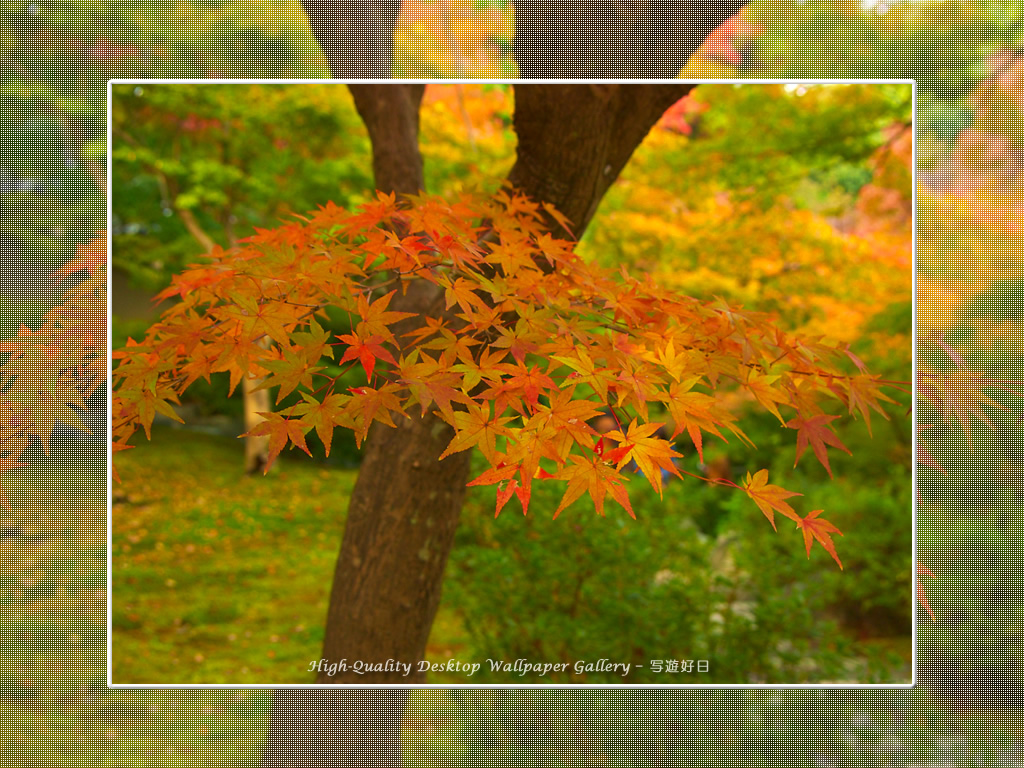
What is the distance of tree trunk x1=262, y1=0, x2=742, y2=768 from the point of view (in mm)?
1481

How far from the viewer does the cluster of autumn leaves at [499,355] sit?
0.97 metres

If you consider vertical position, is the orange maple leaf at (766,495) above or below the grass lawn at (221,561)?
above

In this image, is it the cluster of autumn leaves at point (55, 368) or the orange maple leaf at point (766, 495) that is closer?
the orange maple leaf at point (766, 495)

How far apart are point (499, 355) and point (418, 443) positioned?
559mm

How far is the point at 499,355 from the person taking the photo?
3.27 ft

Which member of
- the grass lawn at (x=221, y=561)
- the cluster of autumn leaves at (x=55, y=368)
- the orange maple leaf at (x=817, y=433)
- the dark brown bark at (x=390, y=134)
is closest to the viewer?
the orange maple leaf at (x=817, y=433)

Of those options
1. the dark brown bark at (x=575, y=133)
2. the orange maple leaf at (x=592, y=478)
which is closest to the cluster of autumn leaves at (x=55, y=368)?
the dark brown bark at (x=575, y=133)

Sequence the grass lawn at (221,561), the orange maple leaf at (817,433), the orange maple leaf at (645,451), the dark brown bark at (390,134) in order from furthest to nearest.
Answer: the grass lawn at (221,561), the dark brown bark at (390,134), the orange maple leaf at (817,433), the orange maple leaf at (645,451)

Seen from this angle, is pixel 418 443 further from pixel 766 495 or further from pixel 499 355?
pixel 766 495

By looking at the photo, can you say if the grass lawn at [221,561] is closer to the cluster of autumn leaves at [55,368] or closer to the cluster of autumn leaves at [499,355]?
the cluster of autumn leaves at [55,368]

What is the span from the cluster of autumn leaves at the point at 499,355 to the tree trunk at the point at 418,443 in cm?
31

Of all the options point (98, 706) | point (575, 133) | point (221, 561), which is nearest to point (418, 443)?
point (575, 133)

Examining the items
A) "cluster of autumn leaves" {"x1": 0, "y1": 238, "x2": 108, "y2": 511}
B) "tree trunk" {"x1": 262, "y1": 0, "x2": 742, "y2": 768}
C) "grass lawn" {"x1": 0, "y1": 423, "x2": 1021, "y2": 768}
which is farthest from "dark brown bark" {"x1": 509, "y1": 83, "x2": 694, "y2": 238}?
"grass lawn" {"x1": 0, "y1": 423, "x2": 1021, "y2": 768}

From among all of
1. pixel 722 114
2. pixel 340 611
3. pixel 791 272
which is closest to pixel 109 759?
pixel 340 611
